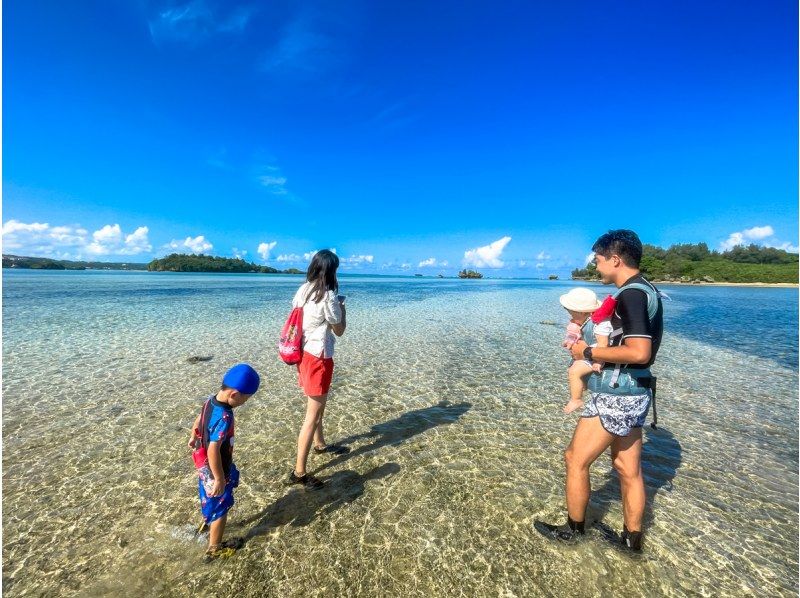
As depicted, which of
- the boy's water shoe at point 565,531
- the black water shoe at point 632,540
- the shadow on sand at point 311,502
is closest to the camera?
the black water shoe at point 632,540

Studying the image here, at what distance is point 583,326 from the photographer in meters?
3.47

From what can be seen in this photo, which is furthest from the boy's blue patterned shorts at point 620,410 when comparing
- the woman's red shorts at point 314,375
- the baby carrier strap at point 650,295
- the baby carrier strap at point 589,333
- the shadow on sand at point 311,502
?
the shadow on sand at point 311,502

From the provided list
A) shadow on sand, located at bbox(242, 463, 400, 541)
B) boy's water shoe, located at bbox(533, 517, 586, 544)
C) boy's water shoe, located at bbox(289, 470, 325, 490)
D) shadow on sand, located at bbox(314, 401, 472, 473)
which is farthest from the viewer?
shadow on sand, located at bbox(314, 401, 472, 473)

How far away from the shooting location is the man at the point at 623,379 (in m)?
2.83

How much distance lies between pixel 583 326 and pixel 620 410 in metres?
0.83

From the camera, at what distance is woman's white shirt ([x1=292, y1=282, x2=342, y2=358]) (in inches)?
164

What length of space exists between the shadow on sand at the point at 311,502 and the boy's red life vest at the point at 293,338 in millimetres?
1806

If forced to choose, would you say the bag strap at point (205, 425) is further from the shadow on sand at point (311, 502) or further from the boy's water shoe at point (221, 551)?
the shadow on sand at point (311, 502)

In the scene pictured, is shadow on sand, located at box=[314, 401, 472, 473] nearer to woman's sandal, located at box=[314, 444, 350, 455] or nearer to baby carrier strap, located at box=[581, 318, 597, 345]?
woman's sandal, located at box=[314, 444, 350, 455]

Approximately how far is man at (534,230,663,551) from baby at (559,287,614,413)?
0.08m

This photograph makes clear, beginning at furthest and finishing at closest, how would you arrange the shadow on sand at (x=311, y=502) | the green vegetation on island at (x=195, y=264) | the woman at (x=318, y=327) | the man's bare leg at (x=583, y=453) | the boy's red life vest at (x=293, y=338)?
the green vegetation on island at (x=195, y=264), the boy's red life vest at (x=293, y=338), the woman at (x=318, y=327), the shadow on sand at (x=311, y=502), the man's bare leg at (x=583, y=453)

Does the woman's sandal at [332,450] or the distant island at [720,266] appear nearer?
the woman's sandal at [332,450]

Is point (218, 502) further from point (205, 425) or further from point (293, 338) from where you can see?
point (293, 338)

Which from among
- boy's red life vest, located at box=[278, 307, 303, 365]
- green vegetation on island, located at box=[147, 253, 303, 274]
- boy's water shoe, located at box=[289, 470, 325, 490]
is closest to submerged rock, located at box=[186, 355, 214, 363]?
boy's water shoe, located at box=[289, 470, 325, 490]
